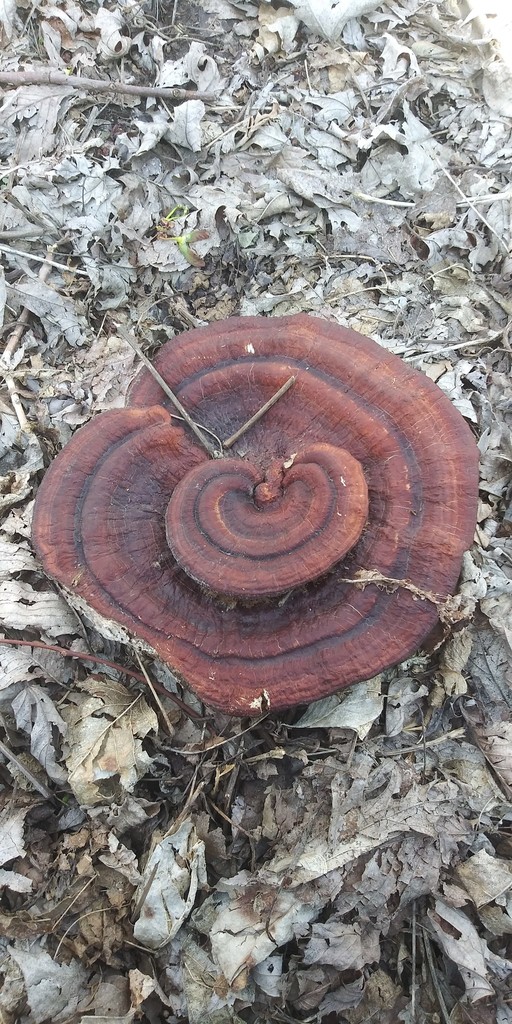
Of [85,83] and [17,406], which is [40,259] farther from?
[85,83]

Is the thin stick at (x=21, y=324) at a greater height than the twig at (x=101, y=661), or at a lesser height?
greater

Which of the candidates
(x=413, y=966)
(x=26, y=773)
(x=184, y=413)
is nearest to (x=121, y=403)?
(x=184, y=413)

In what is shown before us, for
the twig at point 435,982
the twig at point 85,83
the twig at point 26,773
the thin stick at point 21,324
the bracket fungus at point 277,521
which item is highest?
the twig at point 85,83

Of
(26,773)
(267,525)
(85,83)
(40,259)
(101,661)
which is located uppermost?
(85,83)

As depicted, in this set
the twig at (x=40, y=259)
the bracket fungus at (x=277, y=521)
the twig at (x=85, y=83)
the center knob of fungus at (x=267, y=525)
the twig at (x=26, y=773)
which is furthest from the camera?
the twig at (x=85, y=83)

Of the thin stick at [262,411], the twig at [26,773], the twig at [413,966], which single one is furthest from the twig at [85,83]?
the twig at [413,966]

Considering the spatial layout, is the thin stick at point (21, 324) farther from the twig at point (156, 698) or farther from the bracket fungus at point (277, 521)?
the twig at point (156, 698)
